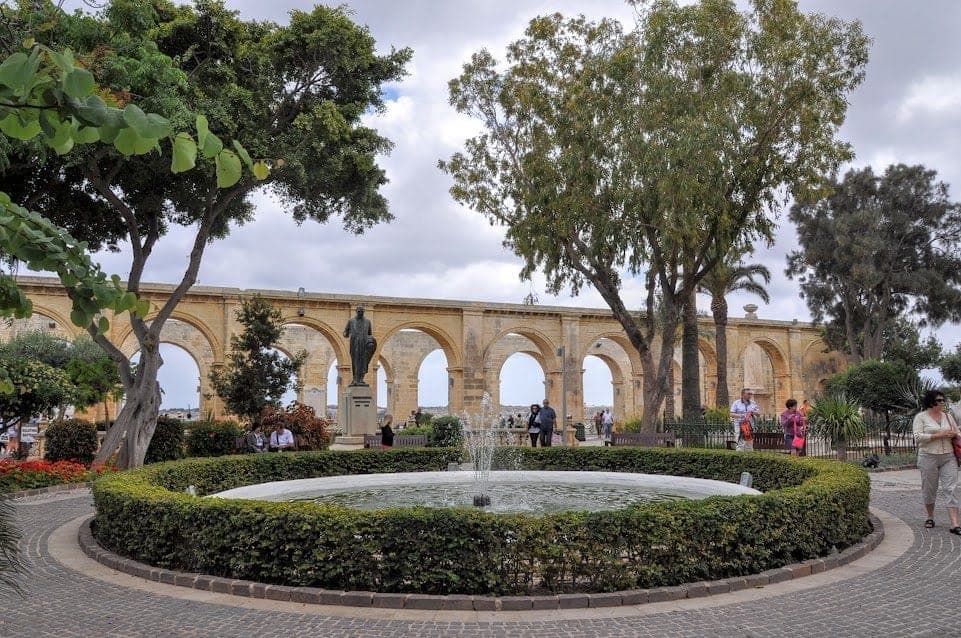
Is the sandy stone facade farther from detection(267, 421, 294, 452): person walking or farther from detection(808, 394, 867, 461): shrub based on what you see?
detection(808, 394, 867, 461): shrub

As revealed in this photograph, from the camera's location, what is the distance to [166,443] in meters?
14.9

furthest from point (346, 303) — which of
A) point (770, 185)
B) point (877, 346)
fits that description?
point (877, 346)

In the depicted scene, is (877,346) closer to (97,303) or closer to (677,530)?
(677,530)

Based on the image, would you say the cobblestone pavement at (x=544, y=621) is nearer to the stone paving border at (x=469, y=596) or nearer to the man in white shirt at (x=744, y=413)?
the stone paving border at (x=469, y=596)

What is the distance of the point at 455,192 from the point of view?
54.2 feet

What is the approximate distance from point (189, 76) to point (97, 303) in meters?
12.4

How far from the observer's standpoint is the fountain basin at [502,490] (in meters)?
8.28

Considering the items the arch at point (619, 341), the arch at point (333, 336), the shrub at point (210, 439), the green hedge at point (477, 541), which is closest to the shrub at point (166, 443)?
the shrub at point (210, 439)

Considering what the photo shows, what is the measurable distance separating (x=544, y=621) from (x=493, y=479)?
20.6ft

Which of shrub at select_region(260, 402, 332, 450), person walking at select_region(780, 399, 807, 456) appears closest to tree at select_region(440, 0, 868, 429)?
person walking at select_region(780, 399, 807, 456)

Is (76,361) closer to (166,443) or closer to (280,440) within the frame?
(166,443)

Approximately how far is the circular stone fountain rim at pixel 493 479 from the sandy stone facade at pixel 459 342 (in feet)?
29.7

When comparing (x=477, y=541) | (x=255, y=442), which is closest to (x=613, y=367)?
(x=255, y=442)

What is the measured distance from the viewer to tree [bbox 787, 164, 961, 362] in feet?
90.4
